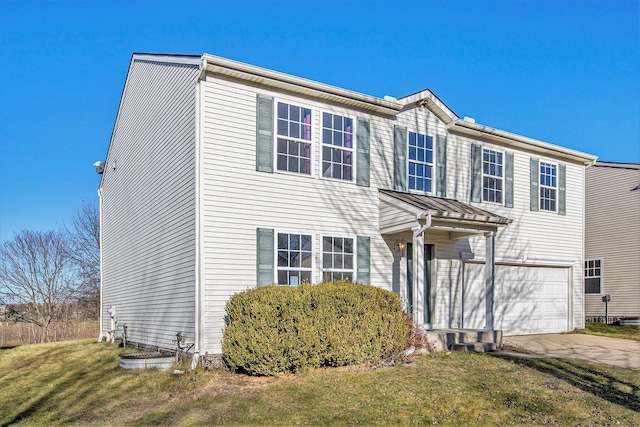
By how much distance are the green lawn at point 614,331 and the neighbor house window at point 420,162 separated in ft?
23.5

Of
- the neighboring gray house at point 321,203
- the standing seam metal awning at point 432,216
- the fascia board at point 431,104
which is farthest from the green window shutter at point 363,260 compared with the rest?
the fascia board at point 431,104

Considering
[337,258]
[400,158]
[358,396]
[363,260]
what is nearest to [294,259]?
[337,258]

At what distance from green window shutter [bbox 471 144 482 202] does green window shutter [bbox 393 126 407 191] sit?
8.22 feet

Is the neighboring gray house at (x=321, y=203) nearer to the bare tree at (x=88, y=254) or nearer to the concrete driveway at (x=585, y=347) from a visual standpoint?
the concrete driveway at (x=585, y=347)

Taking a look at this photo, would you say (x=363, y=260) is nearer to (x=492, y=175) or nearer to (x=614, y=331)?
(x=492, y=175)

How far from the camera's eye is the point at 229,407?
23.9ft

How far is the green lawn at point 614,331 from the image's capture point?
48.9ft

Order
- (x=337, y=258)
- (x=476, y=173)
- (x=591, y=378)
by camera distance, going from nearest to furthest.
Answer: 1. (x=591, y=378)
2. (x=337, y=258)
3. (x=476, y=173)

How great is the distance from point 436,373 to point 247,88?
6496 millimetres

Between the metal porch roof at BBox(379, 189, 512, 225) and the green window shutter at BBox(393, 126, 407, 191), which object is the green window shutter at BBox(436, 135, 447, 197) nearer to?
the metal porch roof at BBox(379, 189, 512, 225)

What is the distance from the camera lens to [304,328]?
8.82 m

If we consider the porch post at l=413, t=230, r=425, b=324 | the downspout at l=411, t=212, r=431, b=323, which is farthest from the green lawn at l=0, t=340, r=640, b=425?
the downspout at l=411, t=212, r=431, b=323

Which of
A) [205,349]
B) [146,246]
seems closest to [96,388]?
[205,349]

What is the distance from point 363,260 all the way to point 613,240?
13.0m
